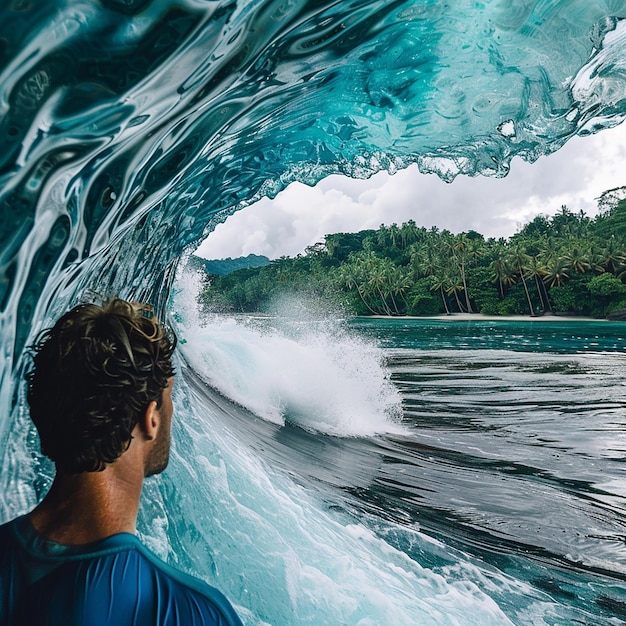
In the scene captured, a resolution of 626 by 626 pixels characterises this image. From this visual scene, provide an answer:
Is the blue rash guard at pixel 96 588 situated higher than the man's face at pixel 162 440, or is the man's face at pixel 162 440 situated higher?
the man's face at pixel 162 440

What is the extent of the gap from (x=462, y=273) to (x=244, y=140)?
129ft

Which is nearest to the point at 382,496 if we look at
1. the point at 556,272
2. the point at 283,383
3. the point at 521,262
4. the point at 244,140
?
the point at 283,383

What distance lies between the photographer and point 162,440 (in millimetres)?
931

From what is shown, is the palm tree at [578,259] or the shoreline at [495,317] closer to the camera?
the palm tree at [578,259]

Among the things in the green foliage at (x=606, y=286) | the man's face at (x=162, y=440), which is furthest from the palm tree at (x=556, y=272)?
the man's face at (x=162, y=440)

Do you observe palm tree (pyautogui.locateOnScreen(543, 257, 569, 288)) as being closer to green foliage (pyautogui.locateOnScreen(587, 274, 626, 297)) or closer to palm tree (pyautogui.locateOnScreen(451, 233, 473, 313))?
green foliage (pyautogui.locateOnScreen(587, 274, 626, 297))

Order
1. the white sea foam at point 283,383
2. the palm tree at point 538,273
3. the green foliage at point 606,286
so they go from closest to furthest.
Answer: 1. the white sea foam at point 283,383
2. the green foliage at point 606,286
3. the palm tree at point 538,273

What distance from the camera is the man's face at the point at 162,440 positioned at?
0.91 meters

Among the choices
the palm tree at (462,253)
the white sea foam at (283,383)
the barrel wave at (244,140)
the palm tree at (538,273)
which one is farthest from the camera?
the palm tree at (462,253)

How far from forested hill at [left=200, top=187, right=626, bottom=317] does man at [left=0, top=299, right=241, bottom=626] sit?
3864 cm

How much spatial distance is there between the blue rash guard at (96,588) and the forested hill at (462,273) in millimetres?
38725

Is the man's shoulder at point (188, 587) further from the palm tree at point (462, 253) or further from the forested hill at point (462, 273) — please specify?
the palm tree at point (462, 253)

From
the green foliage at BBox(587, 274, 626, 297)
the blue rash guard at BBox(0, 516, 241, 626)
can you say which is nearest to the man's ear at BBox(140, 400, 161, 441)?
the blue rash guard at BBox(0, 516, 241, 626)

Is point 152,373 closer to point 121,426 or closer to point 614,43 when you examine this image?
point 121,426
